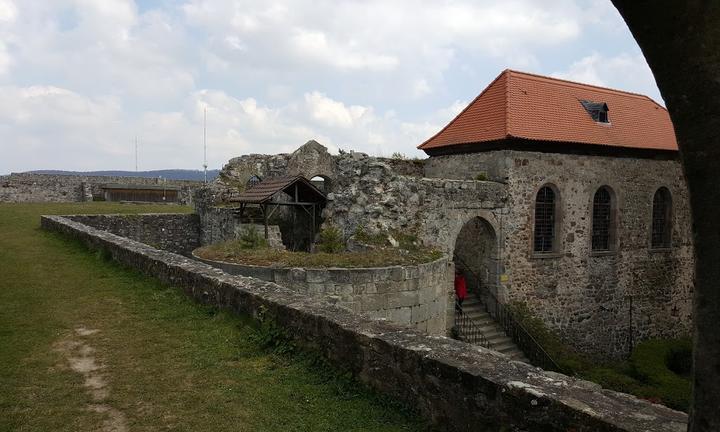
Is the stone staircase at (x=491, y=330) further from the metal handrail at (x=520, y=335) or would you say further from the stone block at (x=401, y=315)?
the stone block at (x=401, y=315)

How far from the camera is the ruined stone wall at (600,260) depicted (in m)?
17.5

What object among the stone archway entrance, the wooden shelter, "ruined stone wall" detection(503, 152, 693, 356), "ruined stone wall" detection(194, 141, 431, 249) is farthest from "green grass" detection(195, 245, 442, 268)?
"ruined stone wall" detection(503, 152, 693, 356)

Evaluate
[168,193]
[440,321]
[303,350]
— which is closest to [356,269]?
[440,321]

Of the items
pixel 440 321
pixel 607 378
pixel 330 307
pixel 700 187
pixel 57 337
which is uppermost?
pixel 700 187

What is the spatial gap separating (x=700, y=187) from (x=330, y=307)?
4.33 metres

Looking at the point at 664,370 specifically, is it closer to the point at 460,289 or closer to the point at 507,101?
the point at 460,289

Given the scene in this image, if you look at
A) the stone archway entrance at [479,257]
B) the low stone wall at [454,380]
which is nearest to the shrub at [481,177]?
the stone archway entrance at [479,257]

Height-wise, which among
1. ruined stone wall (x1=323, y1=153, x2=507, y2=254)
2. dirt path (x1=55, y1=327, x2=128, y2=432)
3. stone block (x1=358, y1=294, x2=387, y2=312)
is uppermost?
ruined stone wall (x1=323, y1=153, x2=507, y2=254)

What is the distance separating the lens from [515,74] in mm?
19875

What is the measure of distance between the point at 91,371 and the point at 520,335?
13.6 meters

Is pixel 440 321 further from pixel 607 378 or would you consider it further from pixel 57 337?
pixel 57 337

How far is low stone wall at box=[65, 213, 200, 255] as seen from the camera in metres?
19.5

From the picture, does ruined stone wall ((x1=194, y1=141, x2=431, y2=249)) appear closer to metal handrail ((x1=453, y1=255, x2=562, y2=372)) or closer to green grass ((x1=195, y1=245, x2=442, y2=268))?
green grass ((x1=195, y1=245, x2=442, y2=268))

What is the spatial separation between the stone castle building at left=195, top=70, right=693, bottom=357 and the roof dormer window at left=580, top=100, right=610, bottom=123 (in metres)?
0.05
